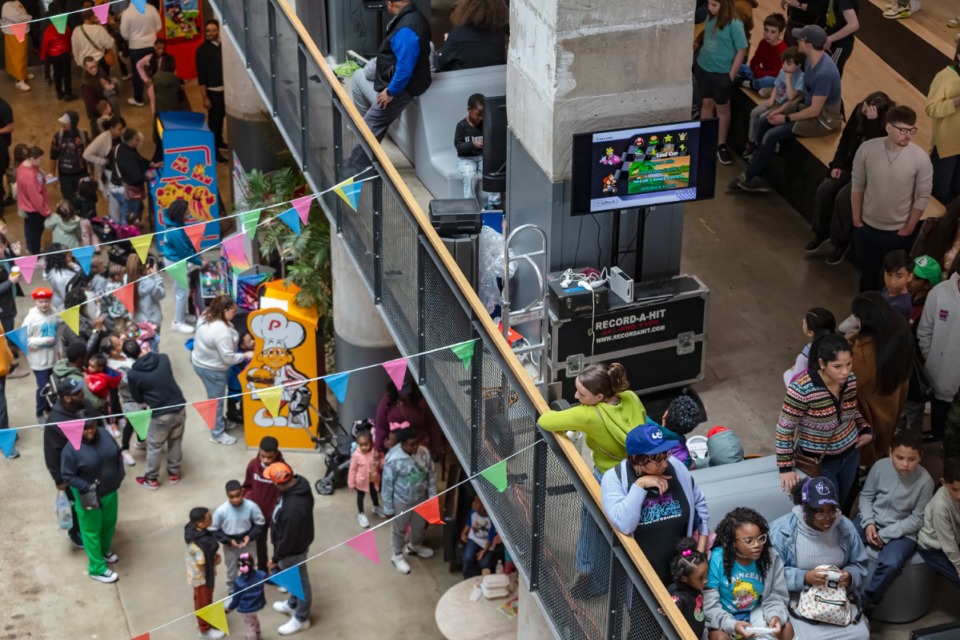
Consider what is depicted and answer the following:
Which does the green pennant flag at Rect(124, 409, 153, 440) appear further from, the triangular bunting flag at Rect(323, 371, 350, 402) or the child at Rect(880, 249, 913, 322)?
the child at Rect(880, 249, 913, 322)

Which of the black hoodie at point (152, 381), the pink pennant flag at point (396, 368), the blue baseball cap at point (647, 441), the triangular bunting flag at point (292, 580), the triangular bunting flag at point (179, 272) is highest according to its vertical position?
the blue baseball cap at point (647, 441)

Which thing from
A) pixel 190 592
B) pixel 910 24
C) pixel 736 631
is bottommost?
pixel 190 592

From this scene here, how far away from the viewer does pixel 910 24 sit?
15.1 metres

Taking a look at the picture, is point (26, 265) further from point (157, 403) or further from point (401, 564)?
point (401, 564)

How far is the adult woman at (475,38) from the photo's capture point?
11.8 meters

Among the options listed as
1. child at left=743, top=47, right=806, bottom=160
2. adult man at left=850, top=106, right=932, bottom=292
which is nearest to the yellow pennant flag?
adult man at left=850, top=106, right=932, bottom=292

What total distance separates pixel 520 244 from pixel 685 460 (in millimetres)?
2618

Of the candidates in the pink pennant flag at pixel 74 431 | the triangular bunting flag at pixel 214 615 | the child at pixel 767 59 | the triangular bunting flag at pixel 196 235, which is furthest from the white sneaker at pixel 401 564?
the child at pixel 767 59

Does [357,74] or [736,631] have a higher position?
[357,74]

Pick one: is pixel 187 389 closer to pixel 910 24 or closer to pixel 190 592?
pixel 190 592

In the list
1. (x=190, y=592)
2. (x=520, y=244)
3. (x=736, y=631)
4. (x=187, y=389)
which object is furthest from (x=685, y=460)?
(x=187, y=389)

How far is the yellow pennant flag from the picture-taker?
11453 mm

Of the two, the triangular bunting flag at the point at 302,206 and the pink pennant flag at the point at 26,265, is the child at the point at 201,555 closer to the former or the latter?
the triangular bunting flag at the point at 302,206

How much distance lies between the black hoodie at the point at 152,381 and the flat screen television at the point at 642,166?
573 cm
